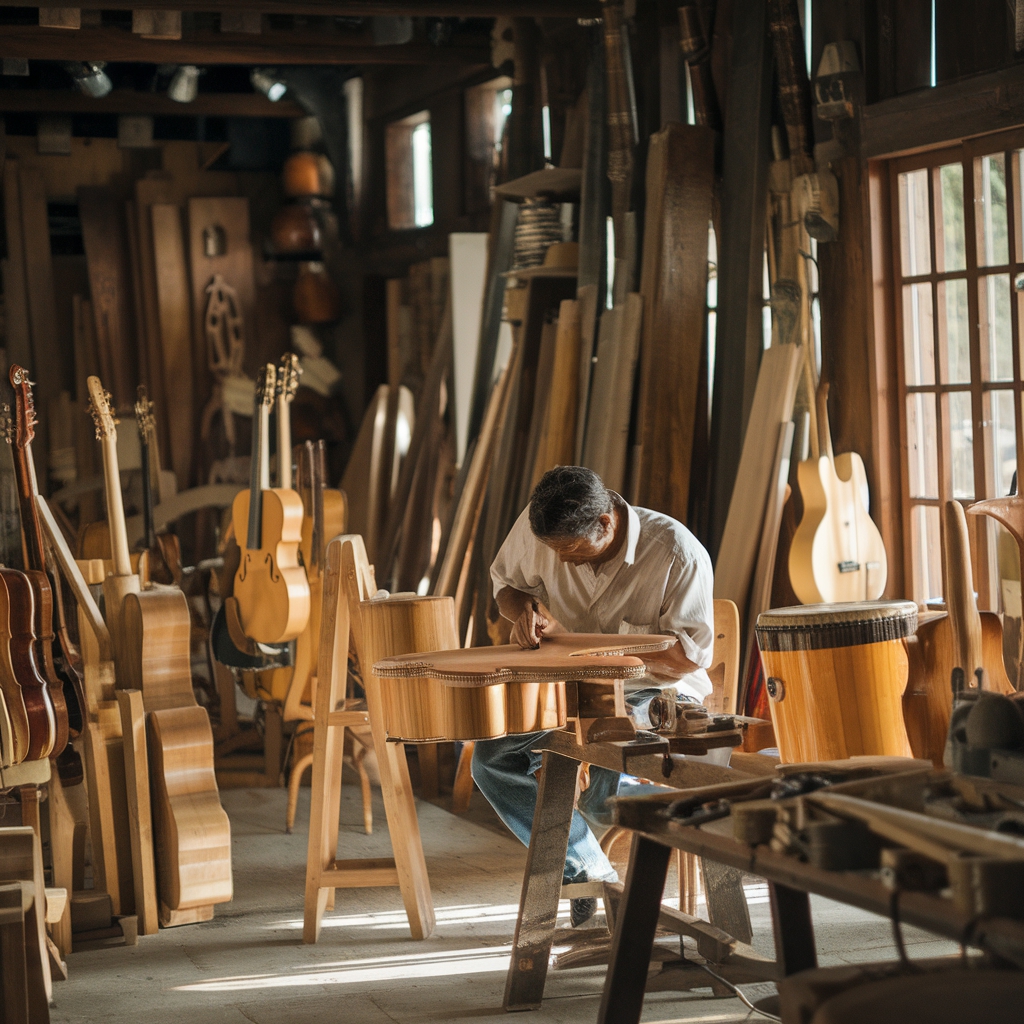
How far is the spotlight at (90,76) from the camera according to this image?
802 centimetres

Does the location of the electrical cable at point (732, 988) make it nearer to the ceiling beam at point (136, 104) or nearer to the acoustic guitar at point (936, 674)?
the acoustic guitar at point (936, 674)

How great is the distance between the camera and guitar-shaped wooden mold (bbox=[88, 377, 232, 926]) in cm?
460

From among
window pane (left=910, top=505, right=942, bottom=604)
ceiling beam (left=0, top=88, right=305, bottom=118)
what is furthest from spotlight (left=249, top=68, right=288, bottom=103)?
window pane (left=910, top=505, right=942, bottom=604)

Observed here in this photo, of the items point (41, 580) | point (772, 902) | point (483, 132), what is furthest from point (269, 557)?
point (483, 132)

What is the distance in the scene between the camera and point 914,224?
199 inches

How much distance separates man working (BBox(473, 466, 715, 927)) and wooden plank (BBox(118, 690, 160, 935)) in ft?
3.82

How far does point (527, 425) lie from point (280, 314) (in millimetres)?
3891

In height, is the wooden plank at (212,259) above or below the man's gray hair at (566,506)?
above

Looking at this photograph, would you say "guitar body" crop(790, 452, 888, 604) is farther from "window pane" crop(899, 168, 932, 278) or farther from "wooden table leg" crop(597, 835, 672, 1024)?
"wooden table leg" crop(597, 835, 672, 1024)

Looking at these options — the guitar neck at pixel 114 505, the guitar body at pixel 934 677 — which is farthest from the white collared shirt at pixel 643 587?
the guitar neck at pixel 114 505

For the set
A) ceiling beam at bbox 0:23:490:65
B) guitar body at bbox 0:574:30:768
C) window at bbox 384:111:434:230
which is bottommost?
guitar body at bbox 0:574:30:768

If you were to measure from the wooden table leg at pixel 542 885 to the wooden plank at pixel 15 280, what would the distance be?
21.3ft

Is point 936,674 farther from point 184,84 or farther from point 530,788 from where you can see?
point 184,84

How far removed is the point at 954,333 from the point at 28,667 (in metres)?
3.32
